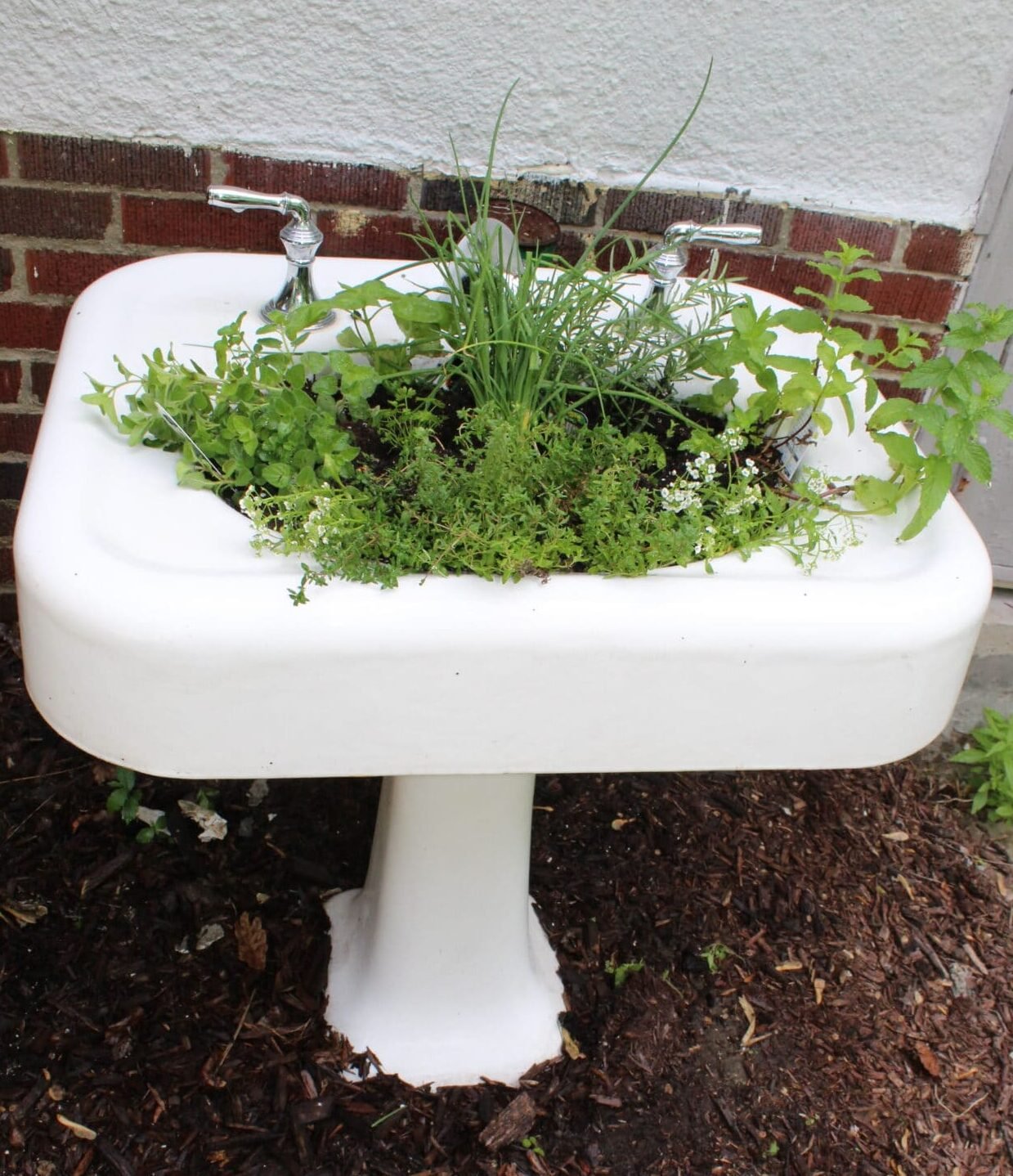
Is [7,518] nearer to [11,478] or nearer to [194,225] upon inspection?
[11,478]

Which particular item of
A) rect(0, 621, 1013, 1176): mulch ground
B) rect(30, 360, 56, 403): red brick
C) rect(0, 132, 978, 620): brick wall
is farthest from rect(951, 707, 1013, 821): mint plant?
rect(30, 360, 56, 403): red brick

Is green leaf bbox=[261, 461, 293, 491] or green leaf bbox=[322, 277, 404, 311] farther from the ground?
green leaf bbox=[322, 277, 404, 311]

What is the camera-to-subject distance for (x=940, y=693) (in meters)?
0.84

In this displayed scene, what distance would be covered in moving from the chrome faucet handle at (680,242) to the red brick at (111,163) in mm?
654

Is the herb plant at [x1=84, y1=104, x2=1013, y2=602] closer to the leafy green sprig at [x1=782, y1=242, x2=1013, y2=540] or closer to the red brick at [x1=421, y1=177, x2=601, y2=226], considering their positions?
the leafy green sprig at [x1=782, y1=242, x2=1013, y2=540]

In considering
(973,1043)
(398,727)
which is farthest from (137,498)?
(973,1043)

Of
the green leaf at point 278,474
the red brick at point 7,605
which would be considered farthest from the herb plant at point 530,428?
the red brick at point 7,605

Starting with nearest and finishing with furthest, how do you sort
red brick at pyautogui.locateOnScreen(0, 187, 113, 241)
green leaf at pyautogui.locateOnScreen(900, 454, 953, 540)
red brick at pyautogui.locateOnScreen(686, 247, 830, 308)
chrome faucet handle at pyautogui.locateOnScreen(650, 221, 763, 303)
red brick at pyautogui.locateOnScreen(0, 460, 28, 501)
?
green leaf at pyautogui.locateOnScreen(900, 454, 953, 540) → chrome faucet handle at pyautogui.locateOnScreen(650, 221, 763, 303) → red brick at pyautogui.locateOnScreen(0, 187, 113, 241) → red brick at pyautogui.locateOnScreen(686, 247, 830, 308) → red brick at pyautogui.locateOnScreen(0, 460, 28, 501)

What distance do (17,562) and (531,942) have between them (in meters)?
0.82

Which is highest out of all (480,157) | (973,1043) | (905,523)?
(480,157)

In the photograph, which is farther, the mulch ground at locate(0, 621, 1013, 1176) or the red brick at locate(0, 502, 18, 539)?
the red brick at locate(0, 502, 18, 539)

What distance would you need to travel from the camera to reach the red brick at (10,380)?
1557 millimetres

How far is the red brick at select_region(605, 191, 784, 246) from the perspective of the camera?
1.48m

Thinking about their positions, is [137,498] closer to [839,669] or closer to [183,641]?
[183,641]
